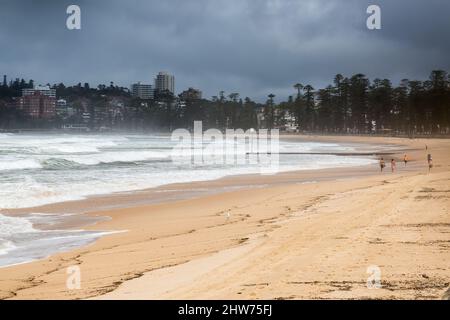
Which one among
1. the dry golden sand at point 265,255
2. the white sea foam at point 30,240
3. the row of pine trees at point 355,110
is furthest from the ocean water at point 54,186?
the row of pine trees at point 355,110

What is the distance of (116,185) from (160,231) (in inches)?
406

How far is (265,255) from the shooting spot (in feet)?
24.5

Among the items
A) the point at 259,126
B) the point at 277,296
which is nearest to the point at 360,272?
the point at 277,296

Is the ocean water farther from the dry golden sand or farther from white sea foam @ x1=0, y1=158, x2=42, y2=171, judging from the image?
the dry golden sand

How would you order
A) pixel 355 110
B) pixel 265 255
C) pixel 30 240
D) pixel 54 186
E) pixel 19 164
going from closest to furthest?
1. pixel 265 255
2. pixel 30 240
3. pixel 54 186
4. pixel 19 164
5. pixel 355 110

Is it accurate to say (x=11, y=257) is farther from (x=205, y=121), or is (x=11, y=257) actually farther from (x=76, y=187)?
(x=205, y=121)

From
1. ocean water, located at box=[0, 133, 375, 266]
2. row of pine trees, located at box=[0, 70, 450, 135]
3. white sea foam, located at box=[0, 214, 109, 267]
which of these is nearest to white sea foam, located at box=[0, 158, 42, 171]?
ocean water, located at box=[0, 133, 375, 266]

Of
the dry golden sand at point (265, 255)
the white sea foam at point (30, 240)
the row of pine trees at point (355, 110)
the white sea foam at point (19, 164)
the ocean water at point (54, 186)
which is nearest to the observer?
the dry golden sand at point (265, 255)

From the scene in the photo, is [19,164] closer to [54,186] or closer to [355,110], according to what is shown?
[54,186]

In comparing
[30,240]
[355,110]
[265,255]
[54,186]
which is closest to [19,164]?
[54,186]

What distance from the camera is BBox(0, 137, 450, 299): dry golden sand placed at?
577 cm

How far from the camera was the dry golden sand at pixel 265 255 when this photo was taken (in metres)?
5.77

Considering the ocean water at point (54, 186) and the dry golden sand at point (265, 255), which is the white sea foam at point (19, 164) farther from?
the dry golden sand at point (265, 255)
